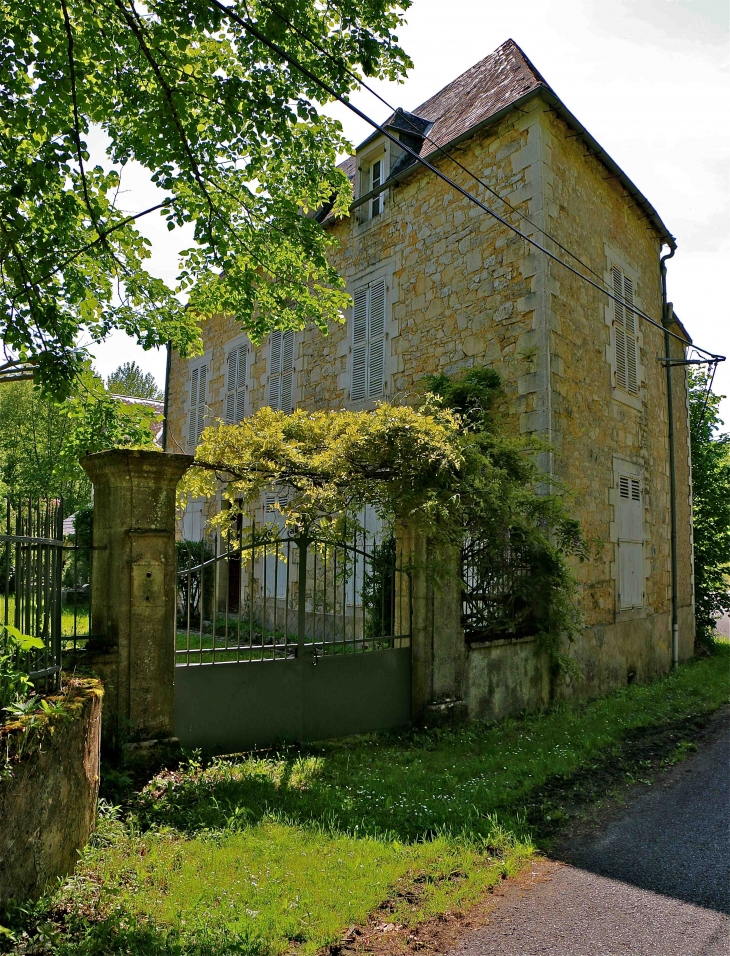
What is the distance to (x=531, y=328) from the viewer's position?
8461 millimetres

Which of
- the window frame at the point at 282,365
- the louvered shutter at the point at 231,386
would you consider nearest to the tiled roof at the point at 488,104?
the window frame at the point at 282,365

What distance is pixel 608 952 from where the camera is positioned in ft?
9.98

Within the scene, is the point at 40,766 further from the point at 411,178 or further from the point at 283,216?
the point at 411,178

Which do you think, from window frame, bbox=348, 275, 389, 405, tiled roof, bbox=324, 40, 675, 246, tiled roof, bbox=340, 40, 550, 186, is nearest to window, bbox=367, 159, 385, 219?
tiled roof, bbox=324, 40, 675, 246

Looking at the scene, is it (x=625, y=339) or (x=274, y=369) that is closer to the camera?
(x=625, y=339)

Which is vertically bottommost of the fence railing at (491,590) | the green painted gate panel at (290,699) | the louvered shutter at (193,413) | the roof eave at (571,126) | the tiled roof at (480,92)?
the green painted gate panel at (290,699)

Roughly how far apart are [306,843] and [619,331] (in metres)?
8.67

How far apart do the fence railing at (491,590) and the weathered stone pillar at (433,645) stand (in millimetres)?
297

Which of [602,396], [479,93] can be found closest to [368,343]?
[602,396]

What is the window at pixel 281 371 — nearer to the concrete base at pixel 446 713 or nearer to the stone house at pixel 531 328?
the stone house at pixel 531 328

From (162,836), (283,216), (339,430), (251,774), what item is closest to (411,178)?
(283,216)

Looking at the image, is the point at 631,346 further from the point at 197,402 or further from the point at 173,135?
the point at 197,402

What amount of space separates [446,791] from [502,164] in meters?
7.71

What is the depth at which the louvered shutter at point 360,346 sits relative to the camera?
1090 cm
